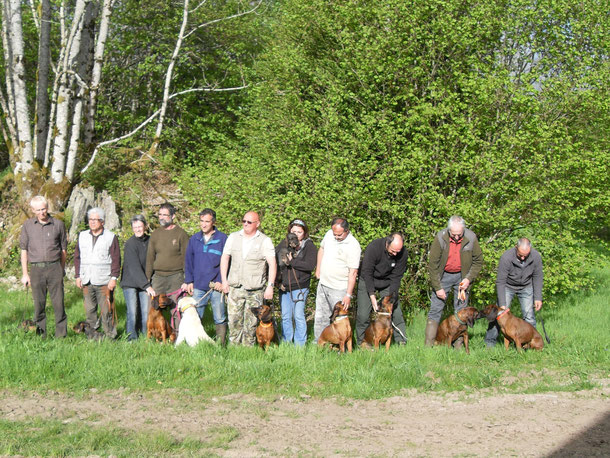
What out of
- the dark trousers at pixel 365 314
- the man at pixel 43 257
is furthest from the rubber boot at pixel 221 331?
the man at pixel 43 257

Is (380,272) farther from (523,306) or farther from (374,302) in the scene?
(523,306)

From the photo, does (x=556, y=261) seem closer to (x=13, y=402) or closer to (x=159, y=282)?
(x=159, y=282)

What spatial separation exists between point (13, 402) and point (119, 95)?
44.9 ft

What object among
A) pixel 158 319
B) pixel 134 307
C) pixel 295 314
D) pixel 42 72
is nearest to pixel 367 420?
pixel 295 314

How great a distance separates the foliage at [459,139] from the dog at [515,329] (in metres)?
2.05

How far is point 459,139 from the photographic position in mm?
9633

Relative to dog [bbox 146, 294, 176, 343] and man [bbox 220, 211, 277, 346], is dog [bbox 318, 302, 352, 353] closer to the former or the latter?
man [bbox 220, 211, 277, 346]

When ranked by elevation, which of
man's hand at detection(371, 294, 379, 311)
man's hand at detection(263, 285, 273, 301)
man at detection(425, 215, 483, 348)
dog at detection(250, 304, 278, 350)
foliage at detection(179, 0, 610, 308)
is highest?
foliage at detection(179, 0, 610, 308)

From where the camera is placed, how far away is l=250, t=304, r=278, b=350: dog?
6.90 m

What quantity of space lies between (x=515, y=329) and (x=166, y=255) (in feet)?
15.3

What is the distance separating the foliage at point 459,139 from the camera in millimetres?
9383

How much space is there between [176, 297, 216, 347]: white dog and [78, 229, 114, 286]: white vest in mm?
1183

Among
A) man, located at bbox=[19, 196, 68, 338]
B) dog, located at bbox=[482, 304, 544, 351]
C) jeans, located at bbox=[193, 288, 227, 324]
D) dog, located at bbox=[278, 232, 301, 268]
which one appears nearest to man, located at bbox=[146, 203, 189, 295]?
jeans, located at bbox=[193, 288, 227, 324]

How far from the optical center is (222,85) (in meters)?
18.1
